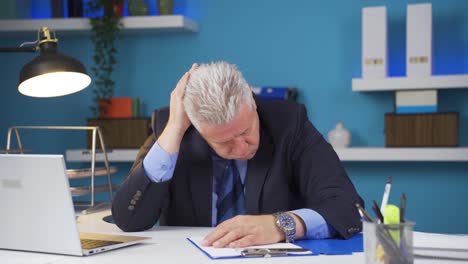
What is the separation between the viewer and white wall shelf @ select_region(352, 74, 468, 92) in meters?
3.41

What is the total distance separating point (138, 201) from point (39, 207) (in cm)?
45

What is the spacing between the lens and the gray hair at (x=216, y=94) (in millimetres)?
1669

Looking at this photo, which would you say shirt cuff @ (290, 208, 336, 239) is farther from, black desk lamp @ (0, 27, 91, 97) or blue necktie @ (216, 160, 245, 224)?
black desk lamp @ (0, 27, 91, 97)

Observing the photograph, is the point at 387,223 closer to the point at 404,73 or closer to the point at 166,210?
the point at 166,210

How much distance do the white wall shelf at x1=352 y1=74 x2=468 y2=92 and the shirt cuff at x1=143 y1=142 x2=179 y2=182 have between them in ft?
6.25

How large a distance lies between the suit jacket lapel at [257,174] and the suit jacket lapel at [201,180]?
0.37ft

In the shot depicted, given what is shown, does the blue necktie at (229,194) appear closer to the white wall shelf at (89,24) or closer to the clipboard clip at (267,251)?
the clipboard clip at (267,251)

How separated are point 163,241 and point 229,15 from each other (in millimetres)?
2449

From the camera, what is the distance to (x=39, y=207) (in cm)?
143

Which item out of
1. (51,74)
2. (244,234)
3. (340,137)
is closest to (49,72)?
(51,74)

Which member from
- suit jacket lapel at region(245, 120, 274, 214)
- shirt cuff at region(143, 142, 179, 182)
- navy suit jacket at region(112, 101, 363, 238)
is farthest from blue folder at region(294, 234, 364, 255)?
shirt cuff at region(143, 142, 179, 182)

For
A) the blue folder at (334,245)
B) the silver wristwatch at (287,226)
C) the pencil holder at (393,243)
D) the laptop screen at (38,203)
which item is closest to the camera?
the pencil holder at (393,243)

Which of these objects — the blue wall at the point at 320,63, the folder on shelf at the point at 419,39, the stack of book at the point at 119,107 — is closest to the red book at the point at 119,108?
the stack of book at the point at 119,107

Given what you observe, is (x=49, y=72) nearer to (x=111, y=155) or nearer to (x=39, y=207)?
(x=39, y=207)
